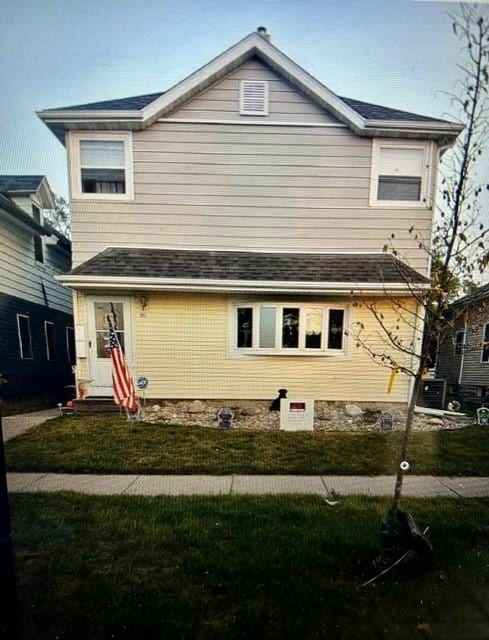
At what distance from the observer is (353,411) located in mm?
4848

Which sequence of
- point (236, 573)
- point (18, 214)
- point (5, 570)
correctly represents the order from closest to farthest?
point (5, 570) → point (236, 573) → point (18, 214)

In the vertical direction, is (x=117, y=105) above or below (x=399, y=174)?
above

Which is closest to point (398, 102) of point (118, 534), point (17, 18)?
point (17, 18)

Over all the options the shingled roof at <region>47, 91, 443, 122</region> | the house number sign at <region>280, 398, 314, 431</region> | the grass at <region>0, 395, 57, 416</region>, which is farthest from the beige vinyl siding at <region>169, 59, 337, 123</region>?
the grass at <region>0, 395, 57, 416</region>

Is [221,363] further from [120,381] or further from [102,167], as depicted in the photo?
[102,167]

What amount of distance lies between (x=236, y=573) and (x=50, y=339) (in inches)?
180

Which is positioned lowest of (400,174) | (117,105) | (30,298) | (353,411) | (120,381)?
(353,411)

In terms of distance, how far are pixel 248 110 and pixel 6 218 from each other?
3988mm

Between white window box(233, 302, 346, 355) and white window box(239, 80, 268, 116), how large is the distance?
322 cm

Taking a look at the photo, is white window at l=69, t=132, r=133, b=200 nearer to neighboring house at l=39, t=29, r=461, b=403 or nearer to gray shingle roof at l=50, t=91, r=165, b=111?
neighboring house at l=39, t=29, r=461, b=403

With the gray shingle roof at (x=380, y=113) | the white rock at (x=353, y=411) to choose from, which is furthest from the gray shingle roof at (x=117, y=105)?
the white rock at (x=353, y=411)

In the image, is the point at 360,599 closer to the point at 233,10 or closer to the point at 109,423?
the point at 233,10

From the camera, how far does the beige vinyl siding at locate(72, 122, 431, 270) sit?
16.0 feet

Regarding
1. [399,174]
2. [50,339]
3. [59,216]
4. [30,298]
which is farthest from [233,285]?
[59,216]
